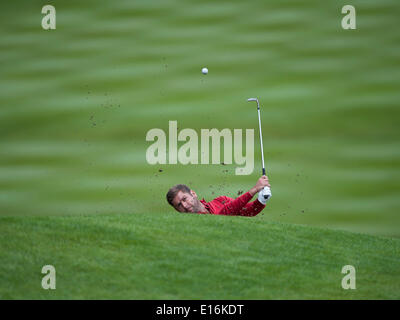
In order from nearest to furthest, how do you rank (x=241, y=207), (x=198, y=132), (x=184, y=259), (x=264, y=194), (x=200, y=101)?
1. (x=184, y=259)
2. (x=264, y=194)
3. (x=241, y=207)
4. (x=198, y=132)
5. (x=200, y=101)

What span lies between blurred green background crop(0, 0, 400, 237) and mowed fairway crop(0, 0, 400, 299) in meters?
0.02

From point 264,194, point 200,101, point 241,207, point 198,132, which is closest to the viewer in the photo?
point 264,194

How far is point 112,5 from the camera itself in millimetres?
8133

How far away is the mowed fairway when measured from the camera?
11.4 feet

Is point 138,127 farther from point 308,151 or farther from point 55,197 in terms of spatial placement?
point 308,151

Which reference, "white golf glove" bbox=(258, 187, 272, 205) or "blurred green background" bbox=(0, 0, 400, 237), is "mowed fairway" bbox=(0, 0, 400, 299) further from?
"white golf glove" bbox=(258, 187, 272, 205)

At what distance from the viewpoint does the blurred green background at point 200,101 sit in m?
5.77

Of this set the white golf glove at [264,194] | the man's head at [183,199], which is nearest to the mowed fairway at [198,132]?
the white golf glove at [264,194]

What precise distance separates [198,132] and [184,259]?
2.88 meters

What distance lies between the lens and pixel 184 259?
11.6ft

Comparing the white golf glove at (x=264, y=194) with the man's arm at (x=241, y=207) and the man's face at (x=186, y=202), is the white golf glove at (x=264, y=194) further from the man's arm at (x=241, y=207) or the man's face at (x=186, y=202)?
the man's face at (x=186, y=202)

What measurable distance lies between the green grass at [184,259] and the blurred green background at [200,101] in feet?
4.33

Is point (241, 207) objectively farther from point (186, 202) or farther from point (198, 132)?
point (198, 132)

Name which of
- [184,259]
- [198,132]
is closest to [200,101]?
[198,132]
